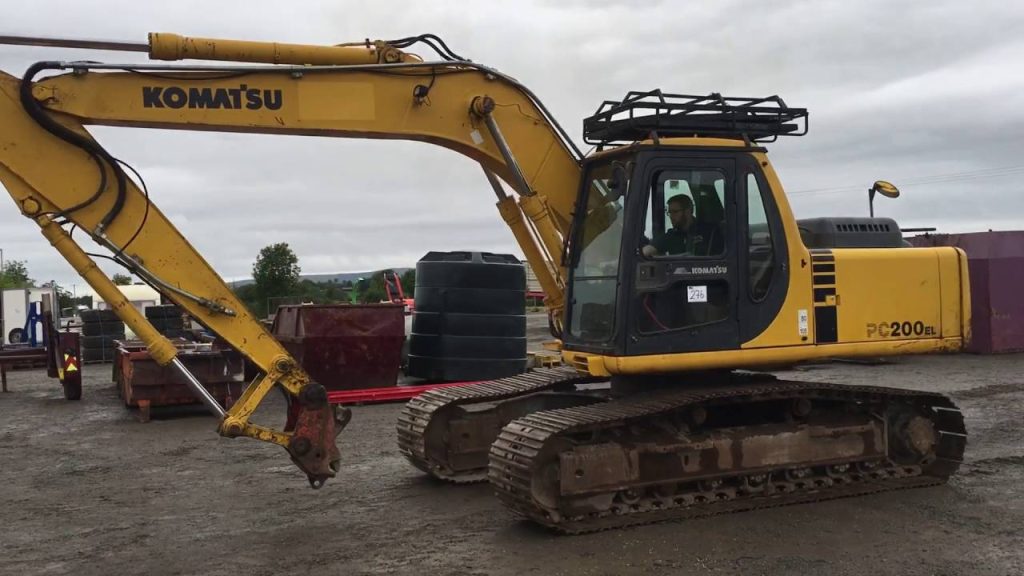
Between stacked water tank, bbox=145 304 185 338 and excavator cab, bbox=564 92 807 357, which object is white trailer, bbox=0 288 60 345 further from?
excavator cab, bbox=564 92 807 357

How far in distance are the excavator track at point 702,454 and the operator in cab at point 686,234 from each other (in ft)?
3.79

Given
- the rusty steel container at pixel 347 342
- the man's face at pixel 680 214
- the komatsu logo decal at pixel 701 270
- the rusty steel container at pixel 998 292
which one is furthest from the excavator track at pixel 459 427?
the rusty steel container at pixel 998 292

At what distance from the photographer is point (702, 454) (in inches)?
281

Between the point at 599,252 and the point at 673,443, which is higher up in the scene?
the point at 599,252

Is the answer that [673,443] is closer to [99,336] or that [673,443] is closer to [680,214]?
[680,214]

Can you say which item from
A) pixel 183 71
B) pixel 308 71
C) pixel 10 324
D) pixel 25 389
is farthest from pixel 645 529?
pixel 10 324

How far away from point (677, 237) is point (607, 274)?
0.62 meters

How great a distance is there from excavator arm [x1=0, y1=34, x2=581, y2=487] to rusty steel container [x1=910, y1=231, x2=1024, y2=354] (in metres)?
16.4

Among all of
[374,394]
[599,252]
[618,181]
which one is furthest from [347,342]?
[618,181]

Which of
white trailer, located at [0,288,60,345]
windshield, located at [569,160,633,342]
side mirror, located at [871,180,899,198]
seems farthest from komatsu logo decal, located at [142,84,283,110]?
white trailer, located at [0,288,60,345]

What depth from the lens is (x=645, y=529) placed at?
6.68 metres

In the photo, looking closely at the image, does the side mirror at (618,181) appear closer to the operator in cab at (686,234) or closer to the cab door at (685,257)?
the cab door at (685,257)

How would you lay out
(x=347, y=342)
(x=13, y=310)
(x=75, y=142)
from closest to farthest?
(x=75, y=142), (x=347, y=342), (x=13, y=310)

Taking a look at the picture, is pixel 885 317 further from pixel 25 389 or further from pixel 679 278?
pixel 25 389
